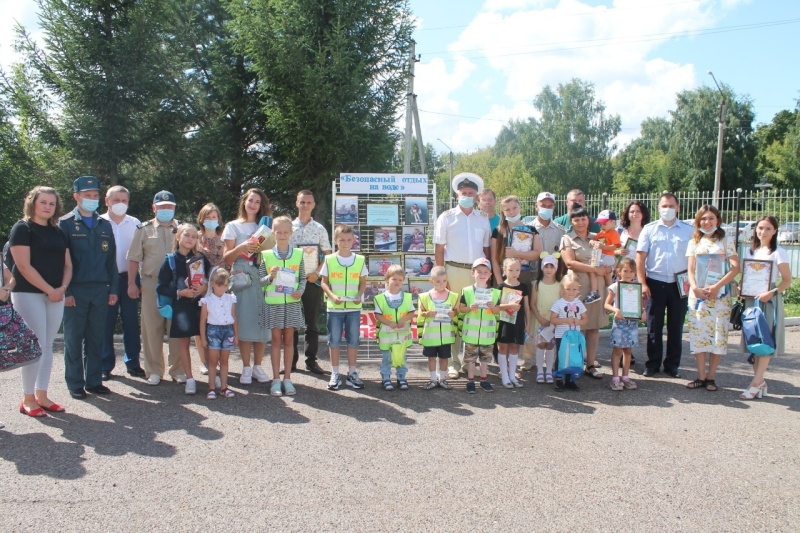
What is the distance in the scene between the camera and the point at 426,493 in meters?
3.87

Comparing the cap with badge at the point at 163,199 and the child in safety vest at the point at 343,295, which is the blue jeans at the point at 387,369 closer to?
the child in safety vest at the point at 343,295

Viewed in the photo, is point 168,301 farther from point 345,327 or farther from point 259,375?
point 345,327

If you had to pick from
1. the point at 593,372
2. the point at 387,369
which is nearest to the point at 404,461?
the point at 387,369

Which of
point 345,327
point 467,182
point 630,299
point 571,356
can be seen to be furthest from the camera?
point 467,182

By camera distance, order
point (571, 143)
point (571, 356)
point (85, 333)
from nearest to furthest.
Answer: point (85, 333), point (571, 356), point (571, 143)

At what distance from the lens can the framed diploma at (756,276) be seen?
6289 mm

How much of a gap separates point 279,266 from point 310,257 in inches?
24.7

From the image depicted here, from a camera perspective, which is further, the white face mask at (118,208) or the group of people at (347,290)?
the white face mask at (118,208)

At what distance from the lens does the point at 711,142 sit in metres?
48.7

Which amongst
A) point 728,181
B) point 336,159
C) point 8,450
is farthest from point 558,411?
point 728,181

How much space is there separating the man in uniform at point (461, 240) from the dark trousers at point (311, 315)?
1.48m

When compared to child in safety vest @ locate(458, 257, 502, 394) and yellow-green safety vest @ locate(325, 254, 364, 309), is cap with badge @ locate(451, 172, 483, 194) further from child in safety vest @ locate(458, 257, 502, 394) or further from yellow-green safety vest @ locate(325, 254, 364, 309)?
yellow-green safety vest @ locate(325, 254, 364, 309)

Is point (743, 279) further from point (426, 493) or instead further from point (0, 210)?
point (0, 210)

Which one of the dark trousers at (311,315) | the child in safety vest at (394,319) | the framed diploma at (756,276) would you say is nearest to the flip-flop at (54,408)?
the dark trousers at (311,315)
